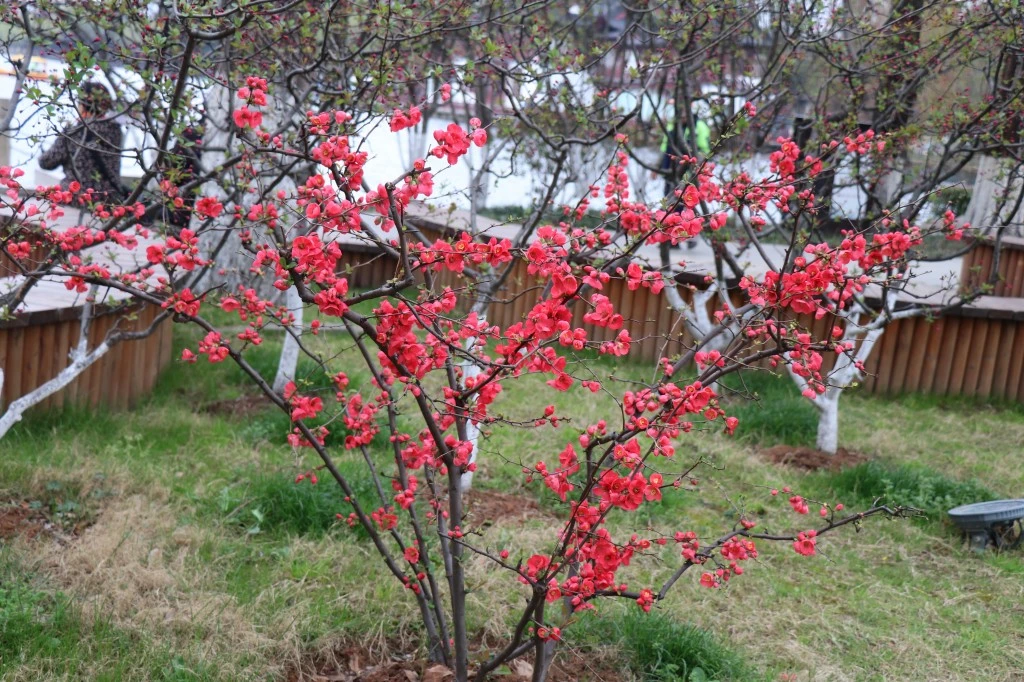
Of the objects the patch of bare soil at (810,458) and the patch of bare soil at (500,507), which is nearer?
the patch of bare soil at (500,507)

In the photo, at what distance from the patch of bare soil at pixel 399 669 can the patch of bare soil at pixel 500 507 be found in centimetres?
112

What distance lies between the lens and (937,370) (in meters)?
7.11

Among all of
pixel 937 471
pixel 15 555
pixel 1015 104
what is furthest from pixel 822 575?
pixel 15 555

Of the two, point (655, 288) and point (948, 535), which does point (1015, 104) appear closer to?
point (948, 535)

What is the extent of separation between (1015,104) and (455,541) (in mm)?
4080

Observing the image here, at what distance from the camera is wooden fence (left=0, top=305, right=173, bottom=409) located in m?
4.66

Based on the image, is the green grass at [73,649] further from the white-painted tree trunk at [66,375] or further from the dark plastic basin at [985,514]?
the dark plastic basin at [985,514]

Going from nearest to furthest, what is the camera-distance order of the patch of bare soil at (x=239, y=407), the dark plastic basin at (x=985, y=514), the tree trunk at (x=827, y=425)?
the dark plastic basin at (x=985, y=514) < the tree trunk at (x=827, y=425) < the patch of bare soil at (x=239, y=407)

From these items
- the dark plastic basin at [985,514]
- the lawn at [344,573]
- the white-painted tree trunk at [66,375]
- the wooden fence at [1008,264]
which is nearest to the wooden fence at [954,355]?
the lawn at [344,573]

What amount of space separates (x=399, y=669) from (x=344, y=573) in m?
0.72

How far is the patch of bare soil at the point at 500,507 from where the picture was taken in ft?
14.3

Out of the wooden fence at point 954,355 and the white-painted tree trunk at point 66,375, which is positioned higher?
the wooden fence at point 954,355

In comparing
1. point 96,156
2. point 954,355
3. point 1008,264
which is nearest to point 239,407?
point 96,156

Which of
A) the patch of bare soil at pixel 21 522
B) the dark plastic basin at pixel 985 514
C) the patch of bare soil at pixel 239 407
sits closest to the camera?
the patch of bare soil at pixel 21 522
